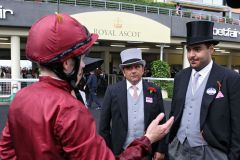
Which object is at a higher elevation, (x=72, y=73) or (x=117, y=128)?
(x=72, y=73)

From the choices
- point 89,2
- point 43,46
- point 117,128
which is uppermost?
point 89,2

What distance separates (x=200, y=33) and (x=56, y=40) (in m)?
1.79

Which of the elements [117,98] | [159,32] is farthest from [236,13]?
[117,98]

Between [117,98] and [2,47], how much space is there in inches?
808

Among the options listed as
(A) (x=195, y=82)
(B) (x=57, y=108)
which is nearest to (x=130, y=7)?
(A) (x=195, y=82)

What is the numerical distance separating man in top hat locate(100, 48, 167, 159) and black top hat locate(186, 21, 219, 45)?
0.75 m

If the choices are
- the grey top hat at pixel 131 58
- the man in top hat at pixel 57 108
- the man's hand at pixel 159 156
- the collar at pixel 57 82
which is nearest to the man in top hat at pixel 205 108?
the man's hand at pixel 159 156

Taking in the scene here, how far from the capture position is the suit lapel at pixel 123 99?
3.41 meters

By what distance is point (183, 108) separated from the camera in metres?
2.94

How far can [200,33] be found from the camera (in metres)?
2.95

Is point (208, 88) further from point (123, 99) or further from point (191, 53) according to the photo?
point (123, 99)

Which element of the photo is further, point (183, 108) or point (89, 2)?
point (89, 2)

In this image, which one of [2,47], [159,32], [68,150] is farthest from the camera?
[2,47]

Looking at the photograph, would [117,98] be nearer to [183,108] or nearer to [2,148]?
[183,108]
